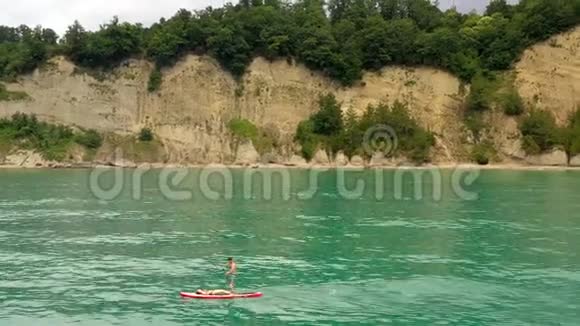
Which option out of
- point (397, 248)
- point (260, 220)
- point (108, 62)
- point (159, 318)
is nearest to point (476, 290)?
point (397, 248)

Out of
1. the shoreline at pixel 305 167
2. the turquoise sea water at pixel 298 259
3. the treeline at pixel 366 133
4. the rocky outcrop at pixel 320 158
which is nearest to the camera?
the turquoise sea water at pixel 298 259

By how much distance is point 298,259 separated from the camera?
109 ft

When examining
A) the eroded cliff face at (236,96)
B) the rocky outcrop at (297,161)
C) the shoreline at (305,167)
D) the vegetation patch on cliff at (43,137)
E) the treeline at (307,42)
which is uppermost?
the treeline at (307,42)

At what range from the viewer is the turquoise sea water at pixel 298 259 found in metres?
24.2

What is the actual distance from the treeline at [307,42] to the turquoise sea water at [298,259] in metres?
55.6

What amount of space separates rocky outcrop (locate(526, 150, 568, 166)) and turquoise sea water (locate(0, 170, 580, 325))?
42001 millimetres

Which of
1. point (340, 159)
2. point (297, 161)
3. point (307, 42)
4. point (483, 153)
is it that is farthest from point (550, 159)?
point (307, 42)

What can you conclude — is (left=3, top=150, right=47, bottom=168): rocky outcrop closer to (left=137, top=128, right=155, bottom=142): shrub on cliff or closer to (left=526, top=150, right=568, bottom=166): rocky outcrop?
(left=137, top=128, right=155, bottom=142): shrub on cliff

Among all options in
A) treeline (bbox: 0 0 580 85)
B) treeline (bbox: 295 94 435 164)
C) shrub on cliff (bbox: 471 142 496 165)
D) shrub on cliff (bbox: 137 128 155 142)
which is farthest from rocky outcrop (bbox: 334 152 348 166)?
shrub on cliff (bbox: 137 128 155 142)

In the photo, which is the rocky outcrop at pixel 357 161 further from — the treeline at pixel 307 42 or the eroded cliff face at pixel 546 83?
the eroded cliff face at pixel 546 83

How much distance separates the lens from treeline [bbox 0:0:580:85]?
369 ft

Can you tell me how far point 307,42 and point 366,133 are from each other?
18.8 meters

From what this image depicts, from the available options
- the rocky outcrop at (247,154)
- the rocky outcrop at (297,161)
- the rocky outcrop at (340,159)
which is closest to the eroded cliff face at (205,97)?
the rocky outcrop at (247,154)

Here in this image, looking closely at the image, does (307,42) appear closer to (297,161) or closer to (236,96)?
(236,96)
